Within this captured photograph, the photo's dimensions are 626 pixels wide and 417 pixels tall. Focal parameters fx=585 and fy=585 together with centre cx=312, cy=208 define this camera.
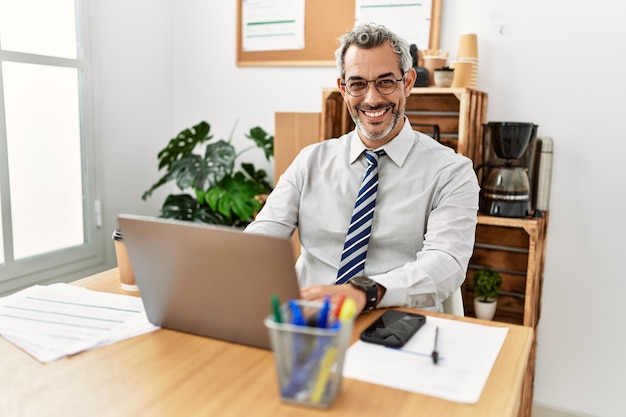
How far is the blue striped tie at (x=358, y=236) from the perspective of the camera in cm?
164

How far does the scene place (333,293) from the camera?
1144 mm

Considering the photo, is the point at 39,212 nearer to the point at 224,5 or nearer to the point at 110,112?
the point at 110,112

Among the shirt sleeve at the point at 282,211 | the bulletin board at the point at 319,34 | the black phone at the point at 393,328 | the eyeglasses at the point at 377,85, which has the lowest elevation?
the black phone at the point at 393,328

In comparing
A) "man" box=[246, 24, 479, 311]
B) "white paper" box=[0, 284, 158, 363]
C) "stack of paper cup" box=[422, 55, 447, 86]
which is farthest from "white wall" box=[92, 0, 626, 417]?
"white paper" box=[0, 284, 158, 363]

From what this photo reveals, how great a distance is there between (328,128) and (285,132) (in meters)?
0.19

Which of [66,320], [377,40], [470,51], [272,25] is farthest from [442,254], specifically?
[272,25]

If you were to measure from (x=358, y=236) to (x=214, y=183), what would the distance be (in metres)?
1.23

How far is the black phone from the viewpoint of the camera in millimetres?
1052

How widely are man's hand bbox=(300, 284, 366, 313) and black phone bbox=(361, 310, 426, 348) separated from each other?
5cm

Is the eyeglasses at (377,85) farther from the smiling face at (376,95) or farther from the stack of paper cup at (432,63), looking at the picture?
the stack of paper cup at (432,63)

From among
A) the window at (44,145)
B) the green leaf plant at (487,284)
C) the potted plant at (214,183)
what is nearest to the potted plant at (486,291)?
the green leaf plant at (487,284)

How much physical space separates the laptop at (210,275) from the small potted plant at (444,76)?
5.27ft

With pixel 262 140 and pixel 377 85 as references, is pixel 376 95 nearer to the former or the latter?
pixel 377 85

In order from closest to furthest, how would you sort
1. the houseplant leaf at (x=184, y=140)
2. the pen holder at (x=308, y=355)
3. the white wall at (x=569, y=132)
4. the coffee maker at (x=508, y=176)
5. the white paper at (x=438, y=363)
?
the pen holder at (x=308, y=355) → the white paper at (x=438, y=363) → the coffee maker at (x=508, y=176) → the white wall at (x=569, y=132) → the houseplant leaf at (x=184, y=140)
